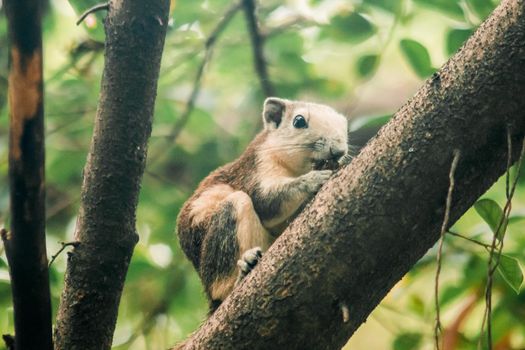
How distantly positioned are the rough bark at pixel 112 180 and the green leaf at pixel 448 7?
5.30 feet

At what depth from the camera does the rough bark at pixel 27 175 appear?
2248 millimetres

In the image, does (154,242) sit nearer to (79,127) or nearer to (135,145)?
(79,127)

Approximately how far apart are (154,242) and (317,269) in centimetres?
264

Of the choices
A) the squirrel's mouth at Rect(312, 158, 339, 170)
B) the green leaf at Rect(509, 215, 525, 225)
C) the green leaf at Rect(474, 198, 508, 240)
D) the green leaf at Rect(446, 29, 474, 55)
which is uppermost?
the green leaf at Rect(446, 29, 474, 55)

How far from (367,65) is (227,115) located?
1.55 metres

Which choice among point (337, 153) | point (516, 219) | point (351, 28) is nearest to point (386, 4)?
point (351, 28)

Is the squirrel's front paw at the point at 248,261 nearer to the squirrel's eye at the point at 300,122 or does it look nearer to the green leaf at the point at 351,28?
the squirrel's eye at the point at 300,122

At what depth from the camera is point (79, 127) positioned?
5082mm

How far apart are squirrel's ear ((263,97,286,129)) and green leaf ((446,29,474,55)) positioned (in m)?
1.43

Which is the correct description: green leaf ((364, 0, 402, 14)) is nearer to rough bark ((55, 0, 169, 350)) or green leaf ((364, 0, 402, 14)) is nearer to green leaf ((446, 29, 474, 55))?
green leaf ((446, 29, 474, 55))

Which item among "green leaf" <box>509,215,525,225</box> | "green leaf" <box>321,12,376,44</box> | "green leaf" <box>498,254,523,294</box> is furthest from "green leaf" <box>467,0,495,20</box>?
"green leaf" <box>498,254,523,294</box>

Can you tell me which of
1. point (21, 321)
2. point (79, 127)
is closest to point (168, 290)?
point (79, 127)

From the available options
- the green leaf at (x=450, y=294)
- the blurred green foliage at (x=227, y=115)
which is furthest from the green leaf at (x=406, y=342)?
the green leaf at (x=450, y=294)

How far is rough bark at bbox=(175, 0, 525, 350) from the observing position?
8.34 ft
